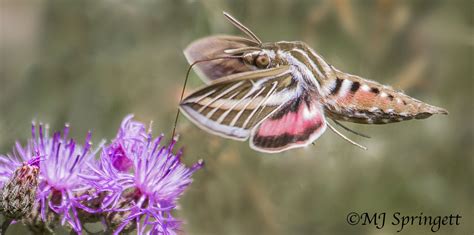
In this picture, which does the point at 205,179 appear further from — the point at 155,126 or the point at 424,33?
the point at 424,33

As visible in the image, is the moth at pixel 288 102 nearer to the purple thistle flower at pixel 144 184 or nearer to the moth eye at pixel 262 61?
the moth eye at pixel 262 61

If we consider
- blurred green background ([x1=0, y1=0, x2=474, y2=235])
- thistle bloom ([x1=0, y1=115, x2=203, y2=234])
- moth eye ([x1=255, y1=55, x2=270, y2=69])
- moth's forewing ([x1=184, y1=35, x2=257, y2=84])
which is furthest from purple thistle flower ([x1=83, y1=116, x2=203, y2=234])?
blurred green background ([x1=0, y1=0, x2=474, y2=235])

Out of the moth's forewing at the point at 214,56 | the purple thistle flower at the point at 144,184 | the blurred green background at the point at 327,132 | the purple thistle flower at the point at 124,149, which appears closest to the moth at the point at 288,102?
the moth's forewing at the point at 214,56

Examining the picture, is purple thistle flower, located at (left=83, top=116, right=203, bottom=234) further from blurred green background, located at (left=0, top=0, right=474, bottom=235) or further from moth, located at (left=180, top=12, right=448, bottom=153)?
blurred green background, located at (left=0, top=0, right=474, bottom=235)

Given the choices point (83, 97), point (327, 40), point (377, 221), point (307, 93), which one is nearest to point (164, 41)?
point (83, 97)

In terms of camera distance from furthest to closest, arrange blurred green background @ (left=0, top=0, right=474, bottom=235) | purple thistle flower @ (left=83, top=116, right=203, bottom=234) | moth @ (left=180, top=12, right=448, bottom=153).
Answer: blurred green background @ (left=0, top=0, right=474, bottom=235) < purple thistle flower @ (left=83, top=116, right=203, bottom=234) < moth @ (left=180, top=12, right=448, bottom=153)

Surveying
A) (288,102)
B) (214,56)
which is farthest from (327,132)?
(288,102)
